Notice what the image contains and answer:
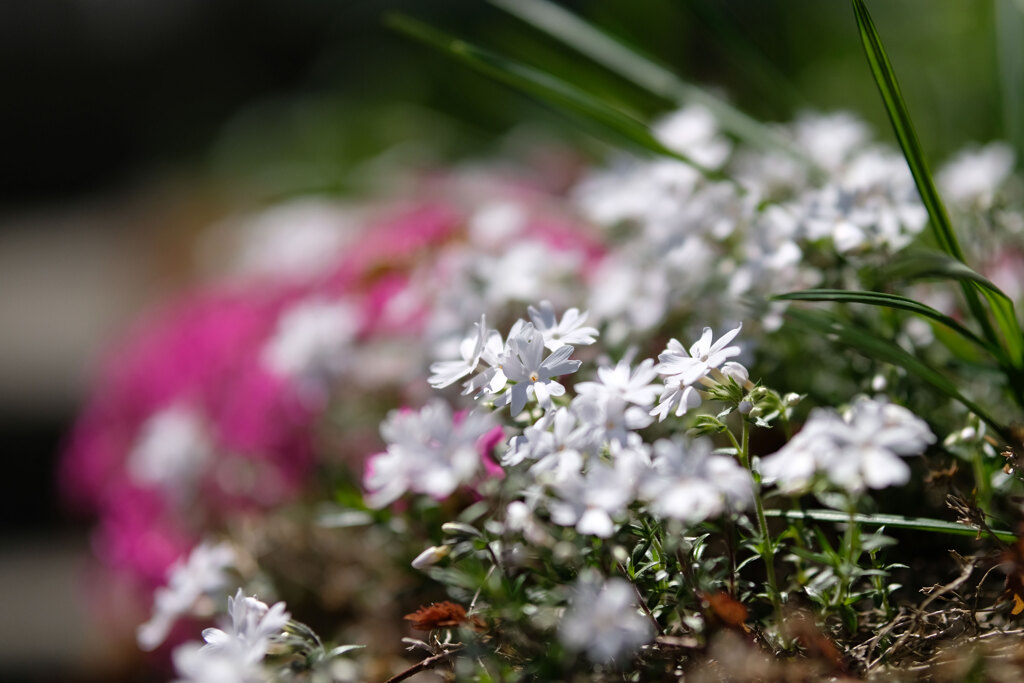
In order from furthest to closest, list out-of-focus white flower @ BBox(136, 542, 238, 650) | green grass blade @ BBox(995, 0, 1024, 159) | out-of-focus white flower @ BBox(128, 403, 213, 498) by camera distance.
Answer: out-of-focus white flower @ BBox(128, 403, 213, 498) → green grass blade @ BBox(995, 0, 1024, 159) → out-of-focus white flower @ BBox(136, 542, 238, 650)

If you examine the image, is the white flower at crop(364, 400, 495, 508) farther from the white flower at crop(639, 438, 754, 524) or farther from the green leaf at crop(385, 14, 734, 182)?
the green leaf at crop(385, 14, 734, 182)

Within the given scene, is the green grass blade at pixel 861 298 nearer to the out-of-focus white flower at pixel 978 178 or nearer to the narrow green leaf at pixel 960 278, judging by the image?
the narrow green leaf at pixel 960 278

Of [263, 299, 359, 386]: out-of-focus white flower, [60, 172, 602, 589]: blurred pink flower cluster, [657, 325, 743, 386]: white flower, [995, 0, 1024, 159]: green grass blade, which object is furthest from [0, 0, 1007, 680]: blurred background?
[657, 325, 743, 386]: white flower

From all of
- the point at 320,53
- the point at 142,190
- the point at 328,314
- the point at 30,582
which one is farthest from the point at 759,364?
the point at 320,53

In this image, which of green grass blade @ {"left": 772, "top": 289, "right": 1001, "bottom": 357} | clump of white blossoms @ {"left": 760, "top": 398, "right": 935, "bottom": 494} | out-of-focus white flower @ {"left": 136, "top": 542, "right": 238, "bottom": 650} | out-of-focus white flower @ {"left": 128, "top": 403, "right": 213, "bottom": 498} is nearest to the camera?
clump of white blossoms @ {"left": 760, "top": 398, "right": 935, "bottom": 494}

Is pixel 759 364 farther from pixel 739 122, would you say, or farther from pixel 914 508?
pixel 739 122

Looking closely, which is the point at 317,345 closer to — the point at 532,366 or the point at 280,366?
the point at 280,366

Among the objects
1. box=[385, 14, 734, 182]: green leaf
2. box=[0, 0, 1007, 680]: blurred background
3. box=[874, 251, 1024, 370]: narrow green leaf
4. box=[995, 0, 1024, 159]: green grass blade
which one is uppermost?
box=[995, 0, 1024, 159]: green grass blade
